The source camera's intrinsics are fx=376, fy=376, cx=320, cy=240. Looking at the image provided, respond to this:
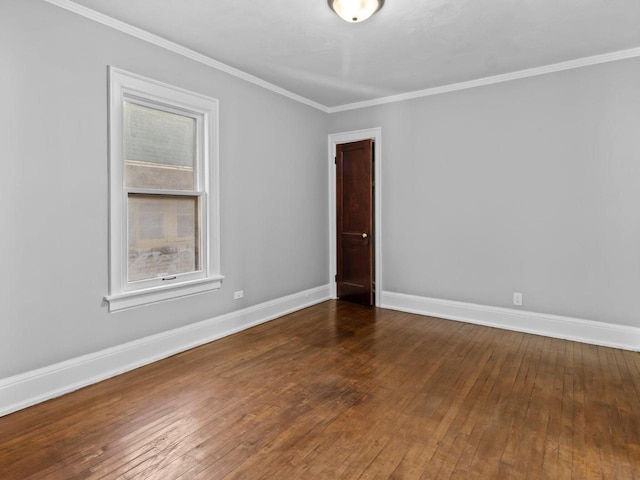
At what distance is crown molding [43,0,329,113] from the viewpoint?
2.77 meters

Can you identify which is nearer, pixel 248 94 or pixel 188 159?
pixel 188 159

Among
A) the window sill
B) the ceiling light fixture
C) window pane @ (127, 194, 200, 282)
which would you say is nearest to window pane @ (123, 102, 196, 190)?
window pane @ (127, 194, 200, 282)

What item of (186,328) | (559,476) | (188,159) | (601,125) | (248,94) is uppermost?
(248,94)

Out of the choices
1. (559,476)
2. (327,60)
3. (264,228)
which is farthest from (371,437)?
(327,60)

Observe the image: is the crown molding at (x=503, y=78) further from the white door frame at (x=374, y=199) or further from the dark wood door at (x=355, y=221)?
the dark wood door at (x=355, y=221)

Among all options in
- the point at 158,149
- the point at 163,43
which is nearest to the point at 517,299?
the point at 158,149

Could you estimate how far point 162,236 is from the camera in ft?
11.5

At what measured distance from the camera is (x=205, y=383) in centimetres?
292

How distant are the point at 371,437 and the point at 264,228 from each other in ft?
9.28

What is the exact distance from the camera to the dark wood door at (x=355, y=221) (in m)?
5.23

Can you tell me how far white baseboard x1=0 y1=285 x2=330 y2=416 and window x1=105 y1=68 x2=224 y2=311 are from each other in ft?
1.21

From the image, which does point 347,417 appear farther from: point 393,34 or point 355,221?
point 355,221

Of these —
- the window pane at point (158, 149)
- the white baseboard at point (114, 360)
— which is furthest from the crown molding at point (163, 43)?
the white baseboard at point (114, 360)

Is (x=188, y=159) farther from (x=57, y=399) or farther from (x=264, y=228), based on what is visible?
(x=57, y=399)
